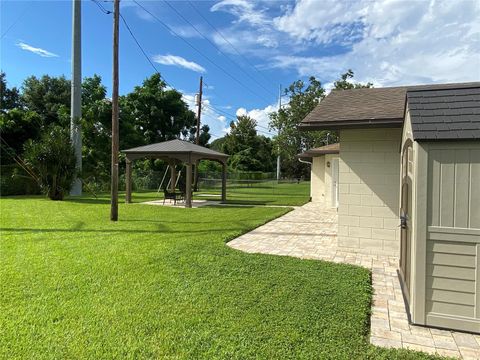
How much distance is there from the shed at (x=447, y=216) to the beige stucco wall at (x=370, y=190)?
9.24ft

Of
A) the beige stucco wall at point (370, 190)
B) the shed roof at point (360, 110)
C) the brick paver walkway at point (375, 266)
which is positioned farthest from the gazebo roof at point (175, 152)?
the beige stucco wall at point (370, 190)

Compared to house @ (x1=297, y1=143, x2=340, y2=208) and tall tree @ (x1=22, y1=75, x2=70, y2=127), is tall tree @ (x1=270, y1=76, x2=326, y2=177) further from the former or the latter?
tall tree @ (x1=22, y1=75, x2=70, y2=127)

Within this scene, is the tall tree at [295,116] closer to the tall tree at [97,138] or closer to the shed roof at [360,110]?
the tall tree at [97,138]

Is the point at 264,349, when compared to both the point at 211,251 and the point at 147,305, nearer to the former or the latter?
the point at 147,305

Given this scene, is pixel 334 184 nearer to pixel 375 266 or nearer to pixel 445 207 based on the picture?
pixel 375 266

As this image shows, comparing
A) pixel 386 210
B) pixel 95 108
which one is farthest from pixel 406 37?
pixel 95 108

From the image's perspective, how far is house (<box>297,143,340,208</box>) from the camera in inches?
548

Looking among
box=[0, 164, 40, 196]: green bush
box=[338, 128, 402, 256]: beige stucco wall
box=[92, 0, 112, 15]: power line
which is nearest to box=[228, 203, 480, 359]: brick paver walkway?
box=[338, 128, 402, 256]: beige stucco wall

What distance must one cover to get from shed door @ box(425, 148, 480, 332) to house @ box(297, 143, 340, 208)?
10.4 m

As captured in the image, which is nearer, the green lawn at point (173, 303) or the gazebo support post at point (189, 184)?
the green lawn at point (173, 303)

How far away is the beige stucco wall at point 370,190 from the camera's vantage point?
610 centimetres

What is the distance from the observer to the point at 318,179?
1700 centimetres

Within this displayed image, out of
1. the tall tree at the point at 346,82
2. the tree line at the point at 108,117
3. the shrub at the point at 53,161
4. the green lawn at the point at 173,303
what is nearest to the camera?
the green lawn at the point at 173,303

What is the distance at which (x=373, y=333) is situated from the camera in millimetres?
3188
